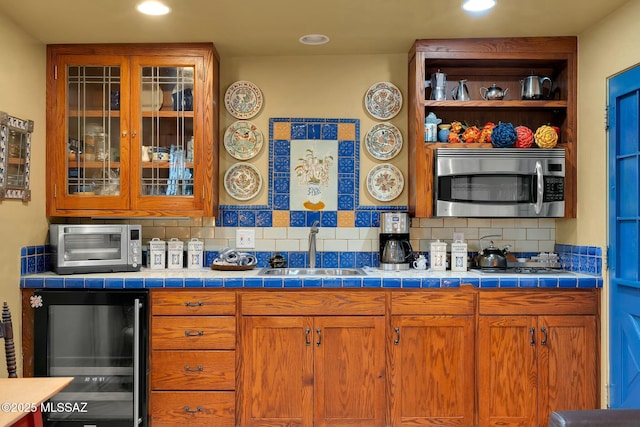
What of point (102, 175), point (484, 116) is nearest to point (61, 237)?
point (102, 175)

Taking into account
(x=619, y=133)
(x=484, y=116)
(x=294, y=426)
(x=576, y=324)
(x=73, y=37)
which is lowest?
(x=294, y=426)

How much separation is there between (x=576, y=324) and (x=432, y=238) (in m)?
1.00

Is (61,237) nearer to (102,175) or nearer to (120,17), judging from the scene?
(102,175)

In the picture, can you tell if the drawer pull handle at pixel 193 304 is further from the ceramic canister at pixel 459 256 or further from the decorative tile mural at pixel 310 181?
the ceramic canister at pixel 459 256

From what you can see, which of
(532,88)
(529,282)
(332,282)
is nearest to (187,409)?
(332,282)

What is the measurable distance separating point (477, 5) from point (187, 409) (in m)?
2.67


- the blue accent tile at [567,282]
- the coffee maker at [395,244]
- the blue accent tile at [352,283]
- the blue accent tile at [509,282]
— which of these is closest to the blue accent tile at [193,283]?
the blue accent tile at [352,283]

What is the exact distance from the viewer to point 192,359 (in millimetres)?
2840

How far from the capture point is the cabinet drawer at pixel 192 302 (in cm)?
284

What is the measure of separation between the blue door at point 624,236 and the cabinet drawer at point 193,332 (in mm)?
2055

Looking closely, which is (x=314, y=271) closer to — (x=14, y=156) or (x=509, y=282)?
(x=509, y=282)

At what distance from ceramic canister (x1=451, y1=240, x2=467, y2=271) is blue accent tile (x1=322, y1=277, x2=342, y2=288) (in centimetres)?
79

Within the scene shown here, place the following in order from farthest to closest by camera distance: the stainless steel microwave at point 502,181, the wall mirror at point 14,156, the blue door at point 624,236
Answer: the stainless steel microwave at point 502,181, the wall mirror at point 14,156, the blue door at point 624,236

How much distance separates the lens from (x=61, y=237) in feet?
9.68
